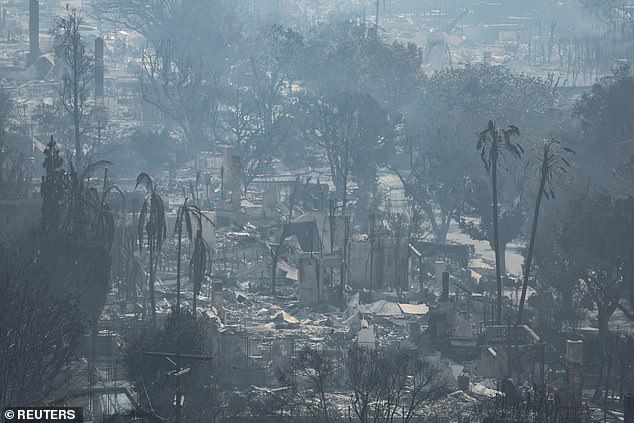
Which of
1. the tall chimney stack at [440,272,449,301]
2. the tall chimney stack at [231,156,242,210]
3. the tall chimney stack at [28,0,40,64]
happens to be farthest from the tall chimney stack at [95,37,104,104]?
the tall chimney stack at [440,272,449,301]

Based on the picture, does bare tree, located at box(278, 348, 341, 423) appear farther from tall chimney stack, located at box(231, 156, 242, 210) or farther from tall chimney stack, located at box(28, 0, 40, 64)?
tall chimney stack, located at box(28, 0, 40, 64)

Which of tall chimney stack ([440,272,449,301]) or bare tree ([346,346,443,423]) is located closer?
bare tree ([346,346,443,423])

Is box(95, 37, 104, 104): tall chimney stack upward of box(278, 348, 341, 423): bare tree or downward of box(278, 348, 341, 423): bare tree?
upward

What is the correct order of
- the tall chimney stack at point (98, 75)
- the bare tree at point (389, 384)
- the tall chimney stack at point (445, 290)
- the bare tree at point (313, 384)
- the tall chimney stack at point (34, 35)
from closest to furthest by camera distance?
the bare tree at point (389, 384), the bare tree at point (313, 384), the tall chimney stack at point (445, 290), the tall chimney stack at point (98, 75), the tall chimney stack at point (34, 35)

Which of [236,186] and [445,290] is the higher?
[236,186]

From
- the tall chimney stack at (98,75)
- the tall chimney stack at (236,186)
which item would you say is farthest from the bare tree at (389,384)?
the tall chimney stack at (98,75)

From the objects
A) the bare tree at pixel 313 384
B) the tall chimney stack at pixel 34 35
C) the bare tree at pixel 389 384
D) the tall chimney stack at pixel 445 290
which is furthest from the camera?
the tall chimney stack at pixel 34 35

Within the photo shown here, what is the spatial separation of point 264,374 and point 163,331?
2133 millimetres

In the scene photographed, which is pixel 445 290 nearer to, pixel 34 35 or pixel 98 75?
pixel 98 75

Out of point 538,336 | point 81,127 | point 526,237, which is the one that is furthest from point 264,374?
point 81,127

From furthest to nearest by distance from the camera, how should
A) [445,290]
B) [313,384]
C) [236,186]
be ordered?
[236,186] < [445,290] < [313,384]

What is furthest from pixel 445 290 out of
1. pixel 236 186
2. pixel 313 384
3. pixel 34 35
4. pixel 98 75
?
pixel 34 35

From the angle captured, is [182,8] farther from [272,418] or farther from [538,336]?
[272,418]

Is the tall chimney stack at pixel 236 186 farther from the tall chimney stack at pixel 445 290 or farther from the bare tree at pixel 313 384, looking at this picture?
the bare tree at pixel 313 384
